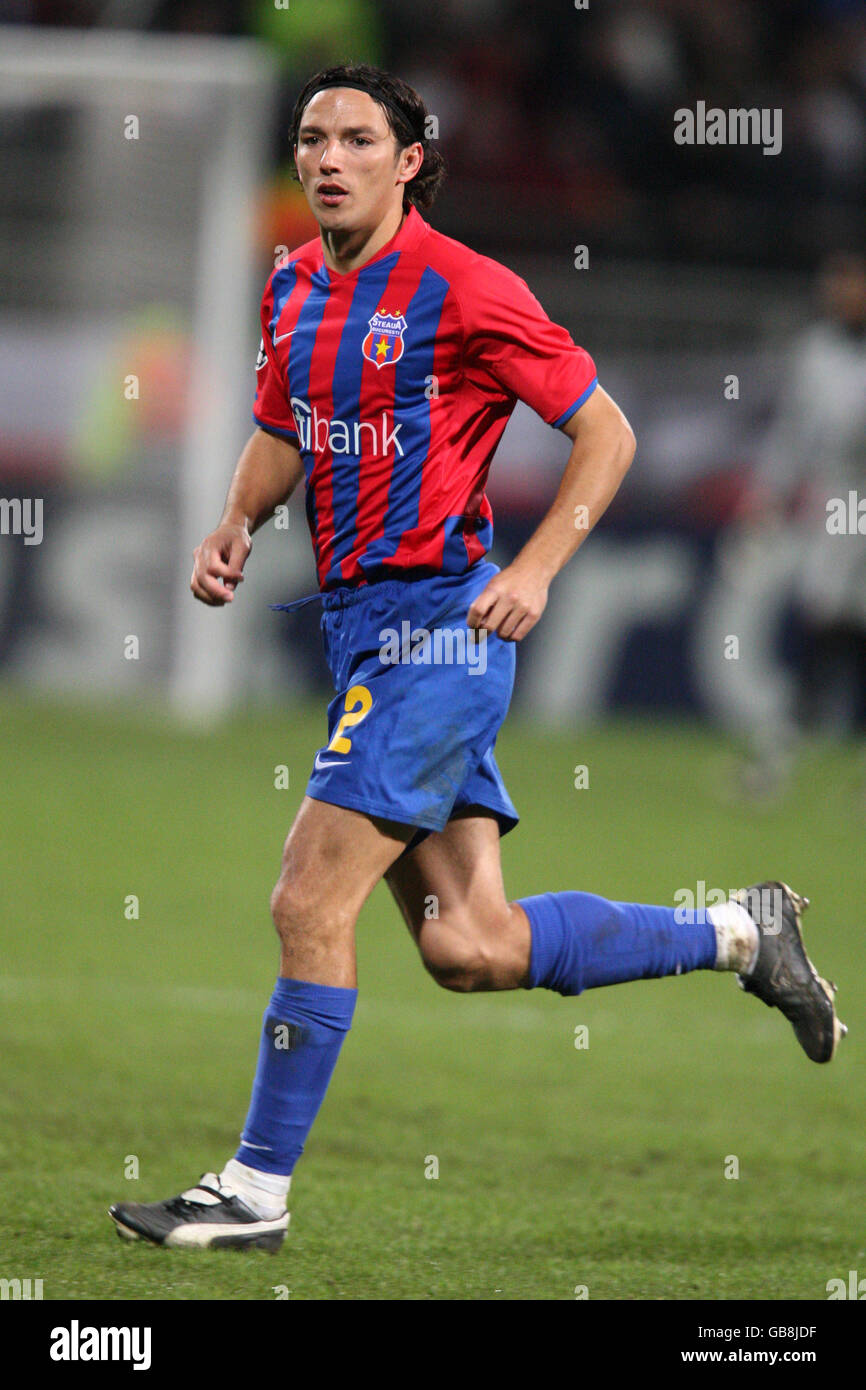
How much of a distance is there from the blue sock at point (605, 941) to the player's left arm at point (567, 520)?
1.96ft

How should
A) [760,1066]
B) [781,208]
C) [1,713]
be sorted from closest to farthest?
[760,1066] < [1,713] < [781,208]

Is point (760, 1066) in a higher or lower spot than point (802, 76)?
lower

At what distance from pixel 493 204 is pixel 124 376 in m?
3.23

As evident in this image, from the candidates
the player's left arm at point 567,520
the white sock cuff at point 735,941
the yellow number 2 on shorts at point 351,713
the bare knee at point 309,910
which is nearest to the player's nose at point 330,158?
the player's left arm at point 567,520

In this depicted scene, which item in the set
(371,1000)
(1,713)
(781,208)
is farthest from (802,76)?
(371,1000)

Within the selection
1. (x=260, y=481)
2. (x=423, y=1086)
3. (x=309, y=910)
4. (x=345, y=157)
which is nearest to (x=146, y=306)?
(x=423, y=1086)

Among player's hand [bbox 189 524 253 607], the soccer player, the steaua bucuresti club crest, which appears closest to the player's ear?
the soccer player

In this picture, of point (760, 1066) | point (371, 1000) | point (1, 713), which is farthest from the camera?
point (1, 713)

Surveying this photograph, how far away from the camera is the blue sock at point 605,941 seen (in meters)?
3.57

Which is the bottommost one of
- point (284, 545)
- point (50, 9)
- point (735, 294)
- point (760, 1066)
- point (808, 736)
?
point (760, 1066)

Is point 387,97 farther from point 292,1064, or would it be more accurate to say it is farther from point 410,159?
point 292,1064

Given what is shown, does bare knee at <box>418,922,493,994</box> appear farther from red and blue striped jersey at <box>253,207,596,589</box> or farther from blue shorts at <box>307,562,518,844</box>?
red and blue striped jersey at <box>253,207,596,589</box>

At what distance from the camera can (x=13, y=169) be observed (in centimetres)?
1095

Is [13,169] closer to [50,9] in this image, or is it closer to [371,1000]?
[50,9]
